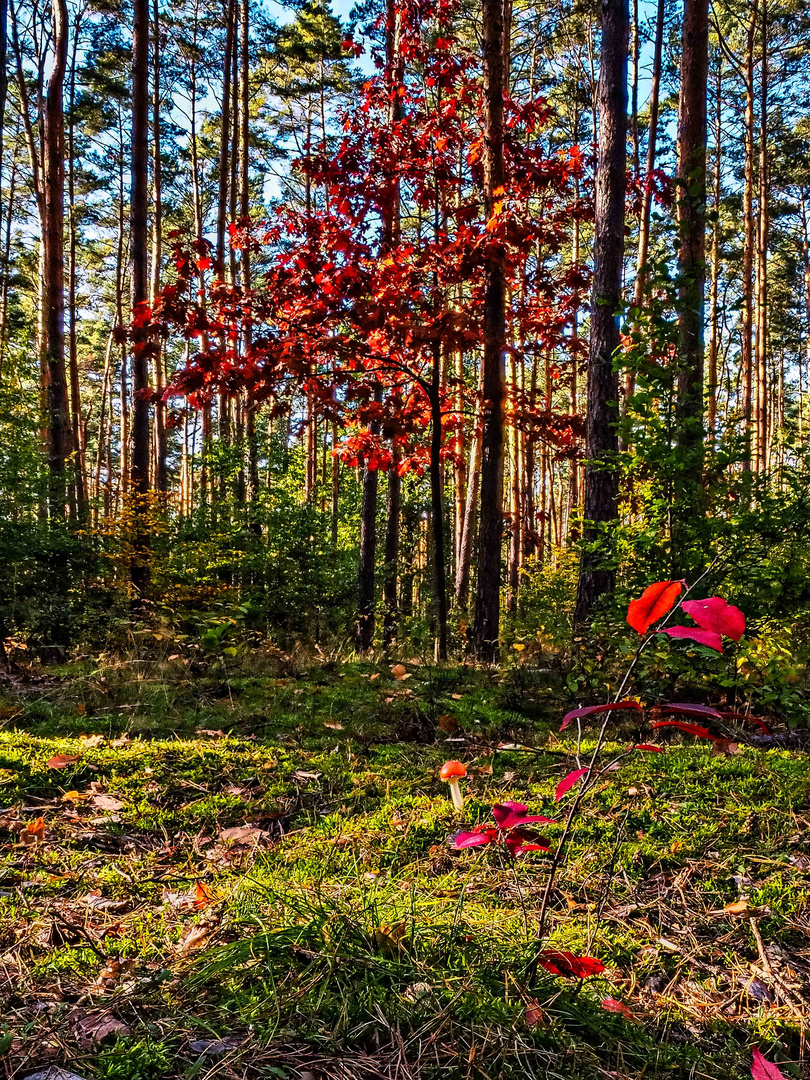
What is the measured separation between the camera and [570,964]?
1278 millimetres

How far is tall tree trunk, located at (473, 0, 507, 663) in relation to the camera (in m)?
6.10

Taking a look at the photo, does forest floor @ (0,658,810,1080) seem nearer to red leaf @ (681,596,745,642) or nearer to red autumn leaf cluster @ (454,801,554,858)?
red autumn leaf cluster @ (454,801,554,858)

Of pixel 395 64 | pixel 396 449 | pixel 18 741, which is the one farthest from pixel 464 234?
pixel 18 741

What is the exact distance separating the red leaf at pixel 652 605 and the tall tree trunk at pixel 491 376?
5179 mm

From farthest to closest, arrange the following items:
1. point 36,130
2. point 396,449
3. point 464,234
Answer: point 36,130 < point 396,449 < point 464,234

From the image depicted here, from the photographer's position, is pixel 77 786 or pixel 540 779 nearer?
pixel 77 786

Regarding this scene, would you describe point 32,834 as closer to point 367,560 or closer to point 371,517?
point 367,560

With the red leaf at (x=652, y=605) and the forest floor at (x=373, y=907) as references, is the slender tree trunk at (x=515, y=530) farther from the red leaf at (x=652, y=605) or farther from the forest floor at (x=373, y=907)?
the red leaf at (x=652, y=605)

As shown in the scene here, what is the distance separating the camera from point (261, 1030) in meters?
1.12

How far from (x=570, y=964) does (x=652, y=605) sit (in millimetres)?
798

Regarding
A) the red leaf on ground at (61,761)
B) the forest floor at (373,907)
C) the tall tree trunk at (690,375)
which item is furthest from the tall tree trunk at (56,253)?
the tall tree trunk at (690,375)

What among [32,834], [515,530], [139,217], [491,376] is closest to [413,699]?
[32,834]

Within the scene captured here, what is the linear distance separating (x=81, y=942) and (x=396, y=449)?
17.3ft

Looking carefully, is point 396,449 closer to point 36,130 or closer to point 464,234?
point 464,234
